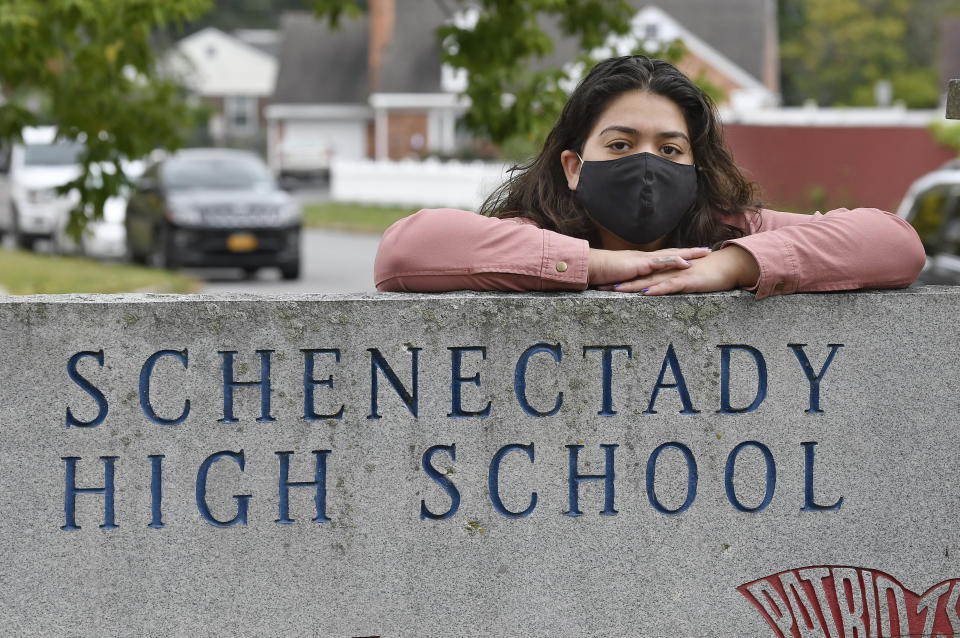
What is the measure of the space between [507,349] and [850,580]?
1.04 m

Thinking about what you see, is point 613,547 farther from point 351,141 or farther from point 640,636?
point 351,141

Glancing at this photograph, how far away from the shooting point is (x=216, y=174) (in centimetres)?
1920

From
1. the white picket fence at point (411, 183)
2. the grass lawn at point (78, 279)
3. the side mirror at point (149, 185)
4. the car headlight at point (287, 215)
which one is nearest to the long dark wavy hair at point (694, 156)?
the grass lawn at point (78, 279)

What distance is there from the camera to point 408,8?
171 ft

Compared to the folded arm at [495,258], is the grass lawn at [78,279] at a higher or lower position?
lower

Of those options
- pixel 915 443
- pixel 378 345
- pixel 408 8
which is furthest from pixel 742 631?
pixel 408 8

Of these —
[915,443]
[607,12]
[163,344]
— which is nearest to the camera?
[163,344]

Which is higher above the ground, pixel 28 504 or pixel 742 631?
pixel 28 504

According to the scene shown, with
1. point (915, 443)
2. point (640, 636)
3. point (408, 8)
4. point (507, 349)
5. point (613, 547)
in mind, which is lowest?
point (640, 636)

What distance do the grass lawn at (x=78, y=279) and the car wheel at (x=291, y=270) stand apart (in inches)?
57.9

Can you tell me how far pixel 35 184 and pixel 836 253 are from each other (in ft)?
66.9

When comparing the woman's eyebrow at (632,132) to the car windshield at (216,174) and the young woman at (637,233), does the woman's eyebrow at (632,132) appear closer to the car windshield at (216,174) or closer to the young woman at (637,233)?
the young woman at (637,233)

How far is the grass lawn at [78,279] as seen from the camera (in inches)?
542

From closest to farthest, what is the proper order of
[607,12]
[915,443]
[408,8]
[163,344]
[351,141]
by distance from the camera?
[163,344] → [915,443] → [607,12] → [408,8] → [351,141]
